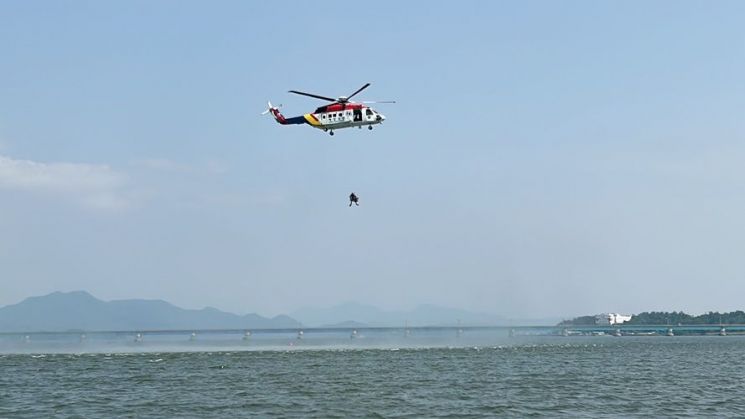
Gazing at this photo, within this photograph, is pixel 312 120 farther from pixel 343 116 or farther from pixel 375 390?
pixel 375 390

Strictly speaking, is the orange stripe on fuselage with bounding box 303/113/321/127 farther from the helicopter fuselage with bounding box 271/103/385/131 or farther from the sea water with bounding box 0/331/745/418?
the sea water with bounding box 0/331/745/418

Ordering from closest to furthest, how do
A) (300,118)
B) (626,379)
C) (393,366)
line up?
(626,379), (300,118), (393,366)

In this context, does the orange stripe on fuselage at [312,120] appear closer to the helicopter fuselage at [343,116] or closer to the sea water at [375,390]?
the helicopter fuselage at [343,116]

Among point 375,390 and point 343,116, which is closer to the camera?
point 375,390

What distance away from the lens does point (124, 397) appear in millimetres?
58656

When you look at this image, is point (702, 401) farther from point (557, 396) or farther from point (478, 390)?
point (478, 390)

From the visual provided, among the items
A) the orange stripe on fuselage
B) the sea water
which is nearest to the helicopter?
the orange stripe on fuselage

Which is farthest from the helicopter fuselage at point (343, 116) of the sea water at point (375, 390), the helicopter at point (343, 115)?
the sea water at point (375, 390)

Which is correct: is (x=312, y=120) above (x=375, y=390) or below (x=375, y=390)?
above

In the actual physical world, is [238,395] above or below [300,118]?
below

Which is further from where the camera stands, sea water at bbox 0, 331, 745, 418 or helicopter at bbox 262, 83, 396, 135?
helicopter at bbox 262, 83, 396, 135

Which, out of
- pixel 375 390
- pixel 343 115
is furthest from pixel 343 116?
pixel 375 390

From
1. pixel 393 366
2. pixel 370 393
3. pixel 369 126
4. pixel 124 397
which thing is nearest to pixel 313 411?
pixel 370 393

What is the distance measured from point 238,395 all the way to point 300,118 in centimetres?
3088
